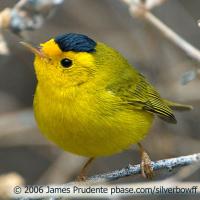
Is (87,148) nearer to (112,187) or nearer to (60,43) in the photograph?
(112,187)

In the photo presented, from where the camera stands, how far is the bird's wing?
4536 mm

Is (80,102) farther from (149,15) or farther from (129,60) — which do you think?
(129,60)

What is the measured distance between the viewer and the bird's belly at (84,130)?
Result: 4.07m

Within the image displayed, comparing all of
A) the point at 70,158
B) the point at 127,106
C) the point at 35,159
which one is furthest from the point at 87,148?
the point at 35,159

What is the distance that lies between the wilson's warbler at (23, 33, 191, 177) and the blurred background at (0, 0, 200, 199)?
1.22m

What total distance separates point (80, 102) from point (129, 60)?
2481mm

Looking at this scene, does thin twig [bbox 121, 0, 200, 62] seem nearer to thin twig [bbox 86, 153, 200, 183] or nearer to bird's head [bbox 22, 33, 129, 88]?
bird's head [bbox 22, 33, 129, 88]

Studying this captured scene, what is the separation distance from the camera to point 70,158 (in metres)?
6.02

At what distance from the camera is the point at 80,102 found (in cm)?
412

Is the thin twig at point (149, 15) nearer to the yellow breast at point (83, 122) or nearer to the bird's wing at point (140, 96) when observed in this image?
the bird's wing at point (140, 96)

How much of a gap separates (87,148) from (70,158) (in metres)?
1.92

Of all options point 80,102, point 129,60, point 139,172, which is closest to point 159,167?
point 139,172

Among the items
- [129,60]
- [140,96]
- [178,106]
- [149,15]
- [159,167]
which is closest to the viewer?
[159,167]

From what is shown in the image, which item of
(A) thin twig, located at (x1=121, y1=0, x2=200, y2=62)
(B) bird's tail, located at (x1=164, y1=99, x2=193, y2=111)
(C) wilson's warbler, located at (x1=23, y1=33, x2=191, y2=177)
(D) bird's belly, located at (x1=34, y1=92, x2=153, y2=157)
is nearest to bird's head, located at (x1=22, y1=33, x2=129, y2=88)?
(C) wilson's warbler, located at (x1=23, y1=33, x2=191, y2=177)
